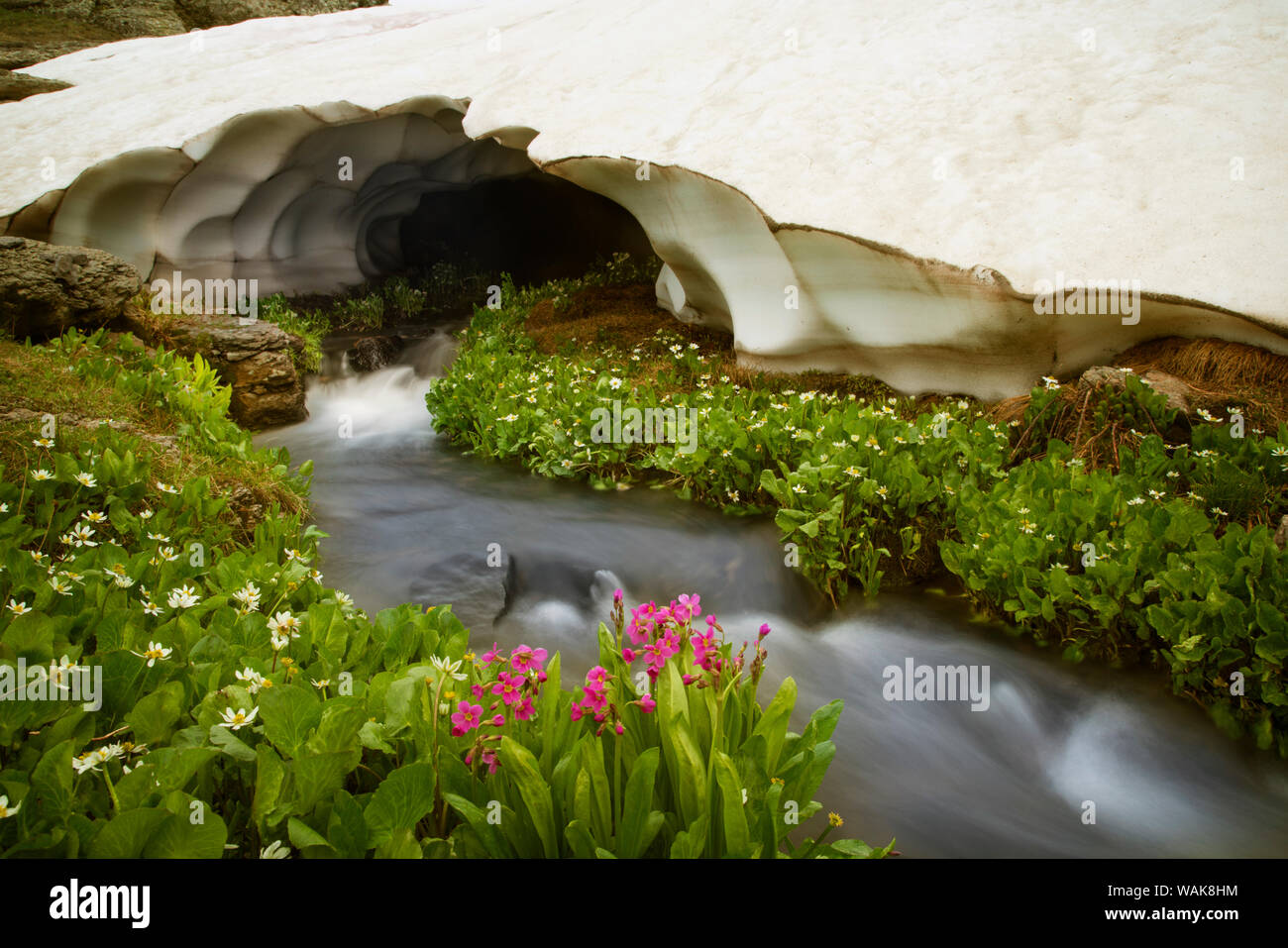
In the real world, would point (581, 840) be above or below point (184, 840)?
below

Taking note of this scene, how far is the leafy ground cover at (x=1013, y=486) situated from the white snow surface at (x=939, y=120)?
1130mm

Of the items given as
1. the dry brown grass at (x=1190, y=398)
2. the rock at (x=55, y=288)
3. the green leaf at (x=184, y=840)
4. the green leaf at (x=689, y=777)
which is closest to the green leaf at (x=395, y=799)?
the green leaf at (x=184, y=840)

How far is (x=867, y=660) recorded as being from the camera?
4.05 metres

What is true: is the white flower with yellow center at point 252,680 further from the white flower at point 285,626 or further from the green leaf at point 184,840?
the green leaf at point 184,840

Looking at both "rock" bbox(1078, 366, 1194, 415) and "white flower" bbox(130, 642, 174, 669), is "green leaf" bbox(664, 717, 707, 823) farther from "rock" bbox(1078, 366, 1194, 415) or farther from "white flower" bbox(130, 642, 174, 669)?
"rock" bbox(1078, 366, 1194, 415)

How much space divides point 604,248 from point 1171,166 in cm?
978

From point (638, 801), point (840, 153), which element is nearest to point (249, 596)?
point (638, 801)

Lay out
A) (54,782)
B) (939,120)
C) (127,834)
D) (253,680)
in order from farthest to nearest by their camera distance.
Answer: (939,120) → (253,680) → (54,782) → (127,834)

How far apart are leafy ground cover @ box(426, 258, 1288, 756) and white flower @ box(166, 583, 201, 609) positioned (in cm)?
298

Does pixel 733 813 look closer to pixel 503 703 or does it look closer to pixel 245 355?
pixel 503 703

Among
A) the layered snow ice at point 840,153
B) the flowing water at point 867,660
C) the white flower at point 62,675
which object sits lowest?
the flowing water at point 867,660

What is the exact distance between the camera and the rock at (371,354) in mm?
10383

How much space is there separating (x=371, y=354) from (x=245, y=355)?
2.20 m
